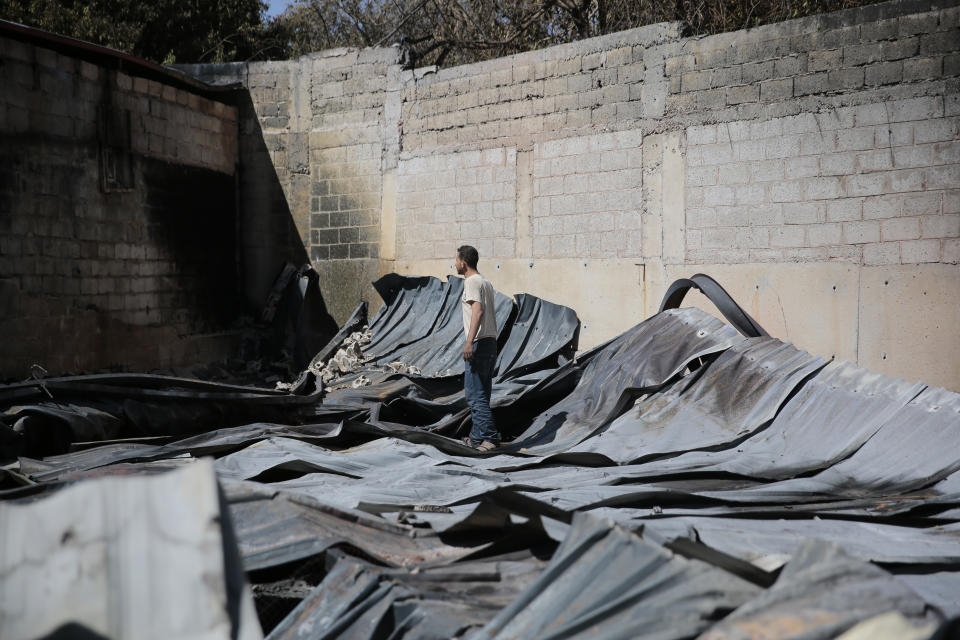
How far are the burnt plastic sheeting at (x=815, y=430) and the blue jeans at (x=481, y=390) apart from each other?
1.46 meters

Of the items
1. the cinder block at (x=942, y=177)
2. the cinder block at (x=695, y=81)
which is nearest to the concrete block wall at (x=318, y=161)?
the cinder block at (x=695, y=81)

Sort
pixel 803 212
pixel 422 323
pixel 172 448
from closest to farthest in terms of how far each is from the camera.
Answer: pixel 172 448, pixel 803 212, pixel 422 323

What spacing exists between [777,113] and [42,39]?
6.93 m

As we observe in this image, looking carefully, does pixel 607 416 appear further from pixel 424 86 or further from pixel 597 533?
pixel 424 86

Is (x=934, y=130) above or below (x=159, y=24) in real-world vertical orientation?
below

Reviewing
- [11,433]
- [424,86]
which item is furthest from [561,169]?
[11,433]

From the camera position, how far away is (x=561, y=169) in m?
8.59

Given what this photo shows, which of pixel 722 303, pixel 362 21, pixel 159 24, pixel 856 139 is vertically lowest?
pixel 722 303

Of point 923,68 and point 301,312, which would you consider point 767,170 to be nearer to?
point 923,68

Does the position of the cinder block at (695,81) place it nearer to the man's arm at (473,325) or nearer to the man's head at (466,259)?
the man's head at (466,259)

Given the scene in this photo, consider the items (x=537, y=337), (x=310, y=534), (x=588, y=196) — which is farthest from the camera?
(x=588, y=196)

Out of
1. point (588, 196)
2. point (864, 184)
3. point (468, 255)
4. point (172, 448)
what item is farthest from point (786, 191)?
point (172, 448)

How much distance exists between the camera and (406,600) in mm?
2551

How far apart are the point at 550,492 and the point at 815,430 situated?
70.3 inches
